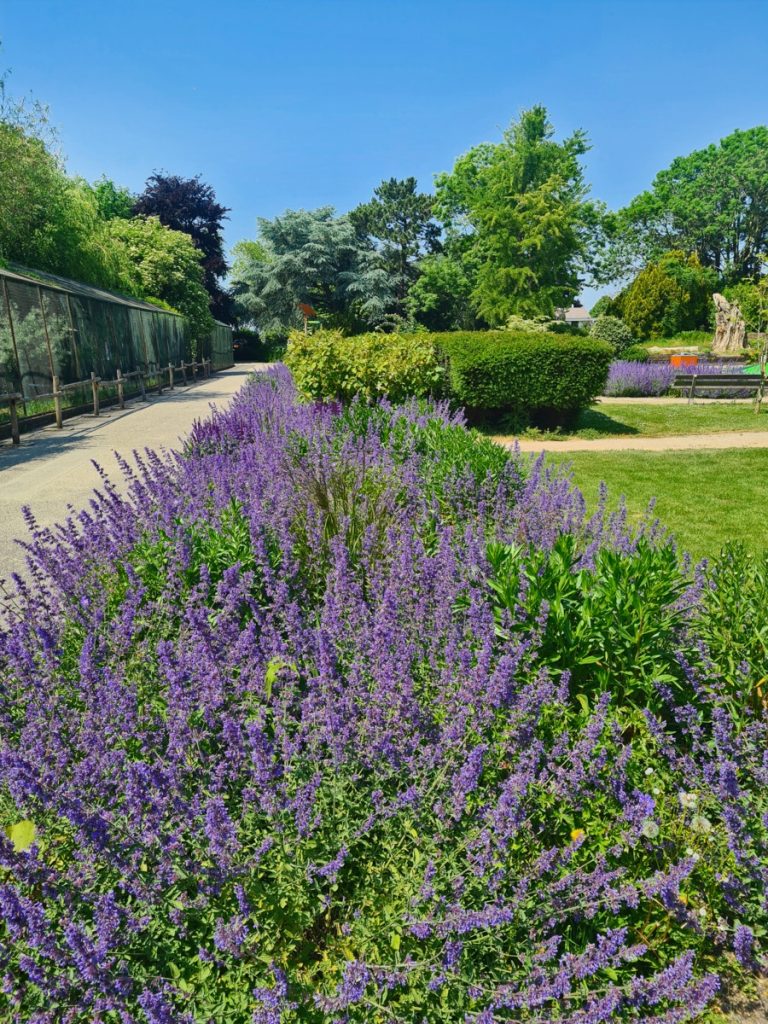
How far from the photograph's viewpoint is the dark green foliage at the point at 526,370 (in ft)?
41.1

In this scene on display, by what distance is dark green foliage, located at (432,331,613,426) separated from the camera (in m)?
12.5

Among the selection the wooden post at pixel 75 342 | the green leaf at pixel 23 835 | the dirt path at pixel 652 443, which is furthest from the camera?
the wooden post at pixel 75 342

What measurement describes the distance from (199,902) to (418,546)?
211cm

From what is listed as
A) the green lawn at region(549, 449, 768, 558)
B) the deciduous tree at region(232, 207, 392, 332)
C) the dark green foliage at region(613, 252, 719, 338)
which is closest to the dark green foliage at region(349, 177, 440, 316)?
the deciduous tree at region(232, 207, 392, 332)

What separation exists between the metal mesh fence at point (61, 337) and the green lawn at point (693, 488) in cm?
1152

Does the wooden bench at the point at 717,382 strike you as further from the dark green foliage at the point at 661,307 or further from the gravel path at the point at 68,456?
the dark green foliage at the point at 661,307

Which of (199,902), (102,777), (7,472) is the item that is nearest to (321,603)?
(102,777)

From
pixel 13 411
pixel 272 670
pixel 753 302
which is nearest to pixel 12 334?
pixel 13 411

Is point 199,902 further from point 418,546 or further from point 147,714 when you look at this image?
point 418,546

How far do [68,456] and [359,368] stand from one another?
516 centimetres

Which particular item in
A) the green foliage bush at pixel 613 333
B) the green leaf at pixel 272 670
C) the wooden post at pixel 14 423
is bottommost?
the green leaf at pixel 272 670

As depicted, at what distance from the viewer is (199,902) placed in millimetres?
1624

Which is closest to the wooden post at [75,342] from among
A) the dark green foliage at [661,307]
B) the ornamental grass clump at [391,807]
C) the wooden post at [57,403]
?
the wooden post at [57,403]

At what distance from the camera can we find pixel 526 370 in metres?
12.6
